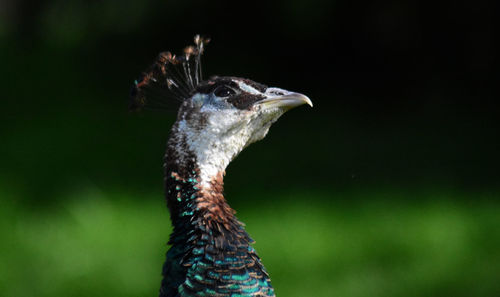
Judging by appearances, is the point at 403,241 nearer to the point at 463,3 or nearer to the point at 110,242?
the point at 110,242

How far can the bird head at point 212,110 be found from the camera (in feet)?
5.93

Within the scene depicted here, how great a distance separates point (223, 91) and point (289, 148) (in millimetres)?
2975

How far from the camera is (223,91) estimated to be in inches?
73.7

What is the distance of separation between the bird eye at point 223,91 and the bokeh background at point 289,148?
146 cm

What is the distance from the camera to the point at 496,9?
206 inches

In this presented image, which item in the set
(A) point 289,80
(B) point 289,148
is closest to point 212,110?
(B) point 289,148

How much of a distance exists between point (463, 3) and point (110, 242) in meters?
2.79

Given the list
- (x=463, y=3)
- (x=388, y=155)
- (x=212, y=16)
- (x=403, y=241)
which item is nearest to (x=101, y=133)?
(x=212, y=16)

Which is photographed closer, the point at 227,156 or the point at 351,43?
the point at 227,156

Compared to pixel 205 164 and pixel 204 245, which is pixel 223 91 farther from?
pixel 204 245

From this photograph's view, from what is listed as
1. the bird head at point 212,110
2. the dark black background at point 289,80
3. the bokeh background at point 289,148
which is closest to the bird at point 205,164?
the bird head at point 212,110

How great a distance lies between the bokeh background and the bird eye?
1456mm

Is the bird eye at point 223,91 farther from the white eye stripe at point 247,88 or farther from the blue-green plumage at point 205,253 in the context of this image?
the blue-green plumage at point 205,253

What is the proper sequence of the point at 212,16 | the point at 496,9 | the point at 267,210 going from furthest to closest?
the point at 212,16 < the point at 496,9 < the point at 267,210
